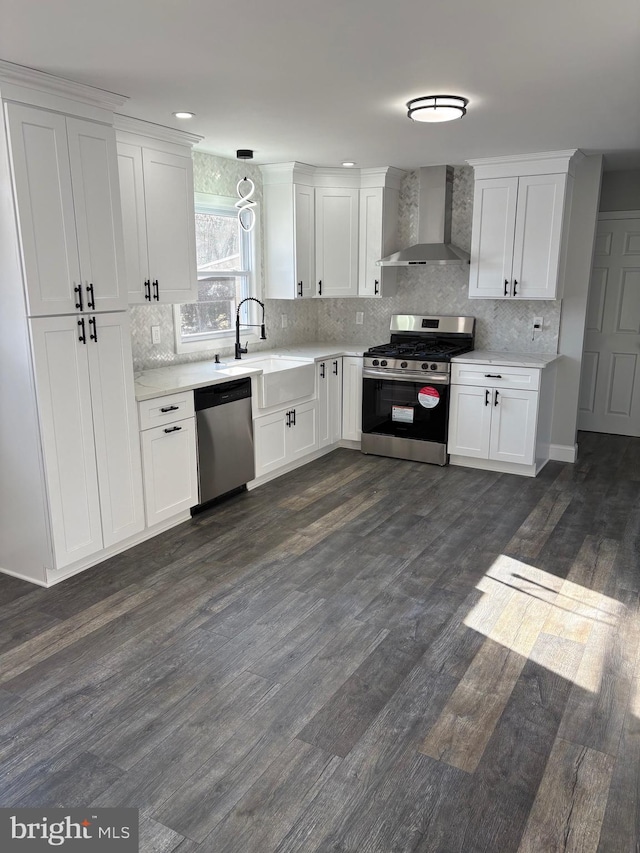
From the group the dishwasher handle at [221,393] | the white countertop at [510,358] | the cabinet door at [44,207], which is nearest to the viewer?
the cabinet door at [44,207]

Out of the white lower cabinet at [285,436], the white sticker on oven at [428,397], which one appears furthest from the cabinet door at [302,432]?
the white sticker on oven at [428,397]

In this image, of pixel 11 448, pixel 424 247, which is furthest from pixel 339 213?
pixel 11 448

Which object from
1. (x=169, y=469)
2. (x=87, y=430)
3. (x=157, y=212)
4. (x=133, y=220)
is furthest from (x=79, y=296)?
(x=169, y=469)

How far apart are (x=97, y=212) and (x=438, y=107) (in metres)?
1.83

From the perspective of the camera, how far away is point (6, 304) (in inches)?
117

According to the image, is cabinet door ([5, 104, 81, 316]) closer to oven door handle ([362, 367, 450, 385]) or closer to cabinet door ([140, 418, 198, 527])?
cabinet door ([140, 418, 198, 527])

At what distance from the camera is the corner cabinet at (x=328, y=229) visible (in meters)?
5.41

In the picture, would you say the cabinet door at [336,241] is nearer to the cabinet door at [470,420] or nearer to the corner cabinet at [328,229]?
the corner cabinet at [328,229]

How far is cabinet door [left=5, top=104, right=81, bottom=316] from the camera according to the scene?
9.30 ft

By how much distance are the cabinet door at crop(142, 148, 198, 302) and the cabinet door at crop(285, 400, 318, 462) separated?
1.32 m

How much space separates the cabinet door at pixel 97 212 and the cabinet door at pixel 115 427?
131 millimetres

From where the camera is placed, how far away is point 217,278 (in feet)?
16.8

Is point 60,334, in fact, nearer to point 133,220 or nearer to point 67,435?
point 67,435

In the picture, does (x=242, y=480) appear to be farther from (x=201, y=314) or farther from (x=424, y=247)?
(x=424, y=247)
